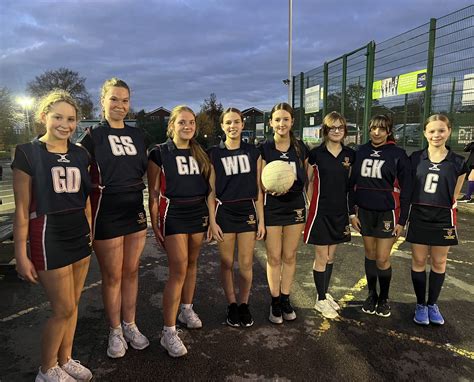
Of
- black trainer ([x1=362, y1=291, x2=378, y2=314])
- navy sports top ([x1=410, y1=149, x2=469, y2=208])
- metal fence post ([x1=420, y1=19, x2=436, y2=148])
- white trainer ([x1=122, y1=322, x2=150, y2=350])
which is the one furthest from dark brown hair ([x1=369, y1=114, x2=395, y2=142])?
metal fence post ([x1=420, y1=19, x2=436, y2=148])

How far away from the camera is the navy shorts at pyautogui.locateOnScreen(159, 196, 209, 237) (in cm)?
317

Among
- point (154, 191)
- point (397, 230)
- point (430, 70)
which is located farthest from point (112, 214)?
point (430, 70)

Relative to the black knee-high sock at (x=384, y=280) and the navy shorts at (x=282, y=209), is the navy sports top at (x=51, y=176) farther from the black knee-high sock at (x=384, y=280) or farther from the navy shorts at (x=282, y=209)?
the black knee-high sock at (x=384, y=280)

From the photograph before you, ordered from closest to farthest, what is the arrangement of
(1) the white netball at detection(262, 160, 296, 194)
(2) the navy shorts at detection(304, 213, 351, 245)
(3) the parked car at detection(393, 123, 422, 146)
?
(1) the white netball at detection(262, 160, 296, 194), (2) the navy shorts at detection(304, 213, 351, 245), (3) the parked car at detection(393, 123, 422, 146)

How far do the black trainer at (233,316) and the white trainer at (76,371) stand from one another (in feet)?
4.55

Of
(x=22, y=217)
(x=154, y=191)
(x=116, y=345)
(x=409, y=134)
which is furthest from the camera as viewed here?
(x=409, y=134)

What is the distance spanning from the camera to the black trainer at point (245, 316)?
3660 millimetres

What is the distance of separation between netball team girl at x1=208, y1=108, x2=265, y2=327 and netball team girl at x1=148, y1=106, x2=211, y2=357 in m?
0.16

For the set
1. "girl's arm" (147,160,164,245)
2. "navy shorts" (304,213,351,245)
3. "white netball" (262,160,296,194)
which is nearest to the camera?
"girl's arm" (147,160,164,245)

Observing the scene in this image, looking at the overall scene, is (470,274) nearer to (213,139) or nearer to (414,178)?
(414,178)

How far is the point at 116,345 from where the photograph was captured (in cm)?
313

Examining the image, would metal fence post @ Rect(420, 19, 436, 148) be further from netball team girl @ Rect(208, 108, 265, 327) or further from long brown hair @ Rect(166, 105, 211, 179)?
long brown hair @ Rect(166, 105, 211, 179)

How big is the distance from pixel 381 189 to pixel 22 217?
317 centimetres

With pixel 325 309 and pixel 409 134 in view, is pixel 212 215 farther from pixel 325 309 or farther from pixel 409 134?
pixel 409 134
